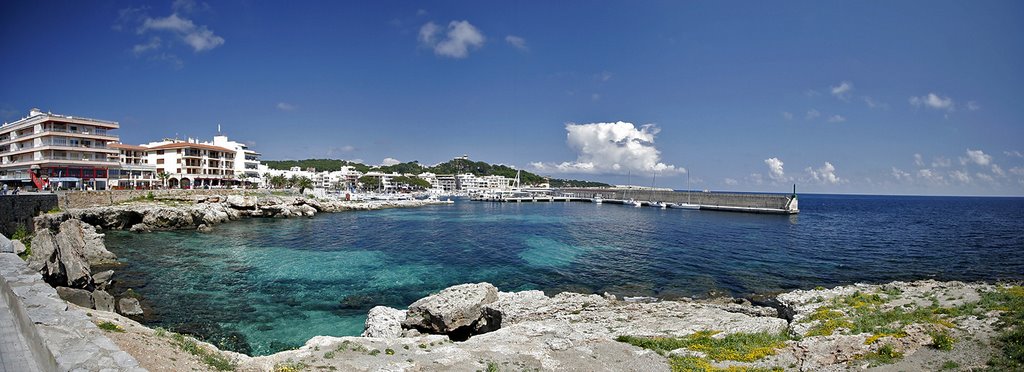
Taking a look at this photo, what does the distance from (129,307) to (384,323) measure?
14209mm

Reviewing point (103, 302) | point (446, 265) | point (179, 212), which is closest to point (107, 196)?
point (179, 212)

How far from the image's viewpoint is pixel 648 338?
612 inches

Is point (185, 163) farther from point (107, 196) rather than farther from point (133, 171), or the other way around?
point (107, 196)

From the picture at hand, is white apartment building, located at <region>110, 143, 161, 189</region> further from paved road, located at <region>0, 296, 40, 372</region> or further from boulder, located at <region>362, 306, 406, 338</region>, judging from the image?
paved road, located at <region>0, 296, 40, 372</region>

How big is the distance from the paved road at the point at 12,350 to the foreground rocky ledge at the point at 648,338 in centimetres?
176

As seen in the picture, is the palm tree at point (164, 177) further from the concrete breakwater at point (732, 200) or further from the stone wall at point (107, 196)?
the concrete breakwater at point (732, 200)

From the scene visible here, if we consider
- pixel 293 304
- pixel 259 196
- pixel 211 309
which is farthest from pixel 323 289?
pixel 259 196

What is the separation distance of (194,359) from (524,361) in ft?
30.3

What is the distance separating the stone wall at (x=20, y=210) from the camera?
34.5 metres

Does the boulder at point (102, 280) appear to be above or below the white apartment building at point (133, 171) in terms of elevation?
below

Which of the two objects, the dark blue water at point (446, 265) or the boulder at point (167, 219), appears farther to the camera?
the boulder at point (167, 219)

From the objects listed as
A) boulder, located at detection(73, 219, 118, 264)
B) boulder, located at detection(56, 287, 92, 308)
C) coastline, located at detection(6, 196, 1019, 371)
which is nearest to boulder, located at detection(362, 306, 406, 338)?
coastline, located at detection(6, 196, 1019, 371)

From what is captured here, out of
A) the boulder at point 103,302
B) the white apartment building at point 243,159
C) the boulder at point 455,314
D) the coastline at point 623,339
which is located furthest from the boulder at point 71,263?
the white apartment building at point 243,159

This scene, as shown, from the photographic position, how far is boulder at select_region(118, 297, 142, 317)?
20.6 m
